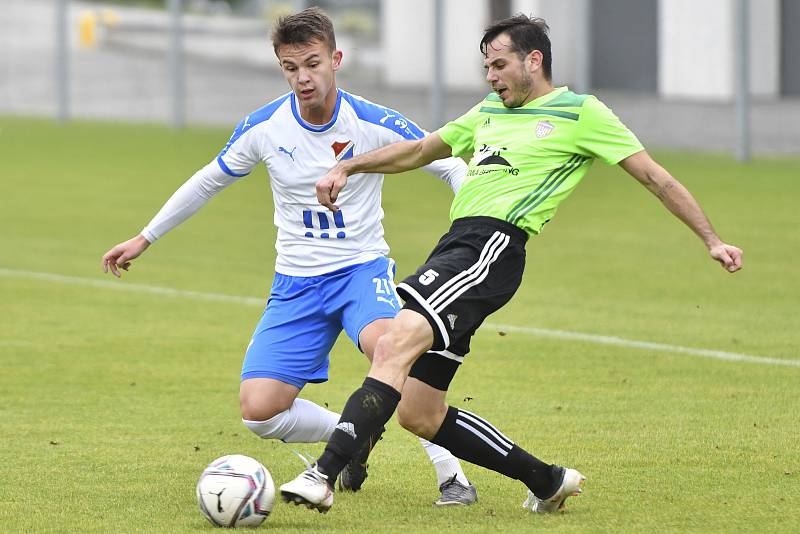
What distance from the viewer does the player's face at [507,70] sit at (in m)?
6.47

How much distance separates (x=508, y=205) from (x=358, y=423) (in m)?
1.14

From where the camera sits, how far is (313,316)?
723 cm

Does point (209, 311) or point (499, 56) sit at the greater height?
point (499, 56)

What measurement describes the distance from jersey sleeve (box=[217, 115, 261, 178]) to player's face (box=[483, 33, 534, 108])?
1389 mm

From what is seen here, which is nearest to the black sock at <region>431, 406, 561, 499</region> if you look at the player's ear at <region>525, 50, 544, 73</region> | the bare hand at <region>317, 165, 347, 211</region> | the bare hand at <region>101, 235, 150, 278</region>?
the bare hand at <region>317, 165, 347, 211</region>

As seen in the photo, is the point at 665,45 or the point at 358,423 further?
the point at 665,45

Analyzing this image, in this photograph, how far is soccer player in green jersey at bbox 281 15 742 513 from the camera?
627 cm

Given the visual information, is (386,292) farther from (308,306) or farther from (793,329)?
(793,329)

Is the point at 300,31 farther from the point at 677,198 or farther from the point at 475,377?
the point at 475,377

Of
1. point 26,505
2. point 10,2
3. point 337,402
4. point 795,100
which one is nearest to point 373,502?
point 26,505

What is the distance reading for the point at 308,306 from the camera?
7219 millimetres

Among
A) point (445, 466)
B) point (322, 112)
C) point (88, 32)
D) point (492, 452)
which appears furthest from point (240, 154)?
point (88, 32)

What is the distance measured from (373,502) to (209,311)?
20.8 feet

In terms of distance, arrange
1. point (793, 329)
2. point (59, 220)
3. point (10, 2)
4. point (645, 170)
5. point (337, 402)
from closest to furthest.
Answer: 1. point (645, 170)
2. point (337, 402)
3. point (793, 329)
4. point (59, 220)
5. point (10, 2)
